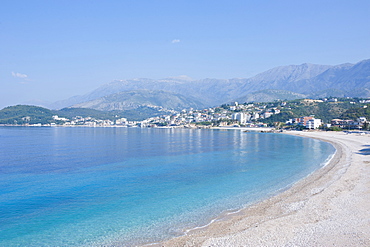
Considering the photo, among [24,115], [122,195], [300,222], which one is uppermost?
[24,115]

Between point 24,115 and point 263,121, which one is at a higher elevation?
point 24,115

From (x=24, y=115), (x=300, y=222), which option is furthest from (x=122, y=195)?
(x=24, y=115)

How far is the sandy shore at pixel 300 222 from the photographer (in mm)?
8984

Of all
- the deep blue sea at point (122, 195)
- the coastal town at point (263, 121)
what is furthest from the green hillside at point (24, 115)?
the deep blue sea at point (122, 195)

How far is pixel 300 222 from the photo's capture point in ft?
35.0

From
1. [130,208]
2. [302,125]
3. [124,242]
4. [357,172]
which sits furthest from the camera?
[302,125]

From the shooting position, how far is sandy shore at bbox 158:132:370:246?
8984 mm

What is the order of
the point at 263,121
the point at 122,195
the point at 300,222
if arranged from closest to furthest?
the point at 300,222
the point at 122,195
the point at 263,121

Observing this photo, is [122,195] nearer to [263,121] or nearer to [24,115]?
[263,121]

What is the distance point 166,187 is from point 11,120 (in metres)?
163

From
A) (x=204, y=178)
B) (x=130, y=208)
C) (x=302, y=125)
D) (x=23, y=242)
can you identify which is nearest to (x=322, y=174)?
(x=204, y=178)

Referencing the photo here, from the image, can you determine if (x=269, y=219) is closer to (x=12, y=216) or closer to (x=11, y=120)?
(x=12, y=216)

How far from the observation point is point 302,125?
91000 mm

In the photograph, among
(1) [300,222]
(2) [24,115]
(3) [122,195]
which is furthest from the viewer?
(2) [24,115]
